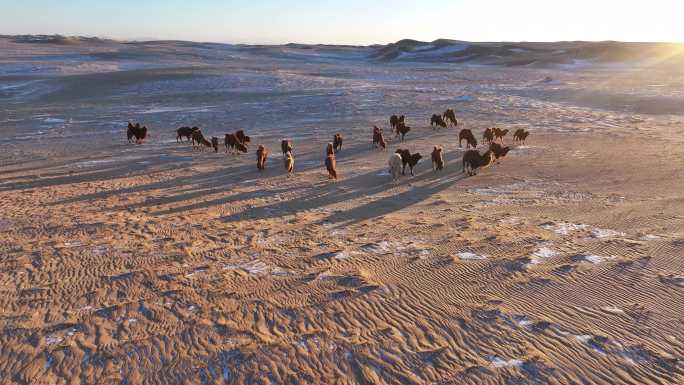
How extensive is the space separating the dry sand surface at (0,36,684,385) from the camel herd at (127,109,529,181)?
0.59m

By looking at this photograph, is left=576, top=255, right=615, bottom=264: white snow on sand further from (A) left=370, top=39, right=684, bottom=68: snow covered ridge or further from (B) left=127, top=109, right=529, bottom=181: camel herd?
(A) left=370, top=39, right=684, bottom=68: snow covered ridge

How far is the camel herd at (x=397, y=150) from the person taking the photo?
1475 centimetres

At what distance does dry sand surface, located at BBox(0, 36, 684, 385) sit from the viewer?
575cm

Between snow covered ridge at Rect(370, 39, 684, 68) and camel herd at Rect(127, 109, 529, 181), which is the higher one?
snow covered ridge at Rect(370, 39, 684, 68)

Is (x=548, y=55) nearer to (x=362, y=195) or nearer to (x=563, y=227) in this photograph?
(x=362, y=195)

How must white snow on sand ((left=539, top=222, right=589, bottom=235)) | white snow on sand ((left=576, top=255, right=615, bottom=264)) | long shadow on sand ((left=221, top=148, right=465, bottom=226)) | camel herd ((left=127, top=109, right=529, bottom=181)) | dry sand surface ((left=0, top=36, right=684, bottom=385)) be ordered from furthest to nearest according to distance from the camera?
camel herd ((left=127, top=109, right=529, bottom=181)) → long shadow on sand ((left=221, top=148, right=465, bottom=226)) → white snow on sand ((left=539, top=222, right=589, bottom=235)) → white snow on sand ((left=576, top=255, right=615, bottom=264)) → dry sand surface ((left=0, top=36, right=684, bottom=385))

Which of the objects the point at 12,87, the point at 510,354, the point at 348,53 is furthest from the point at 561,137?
the point at 348,53

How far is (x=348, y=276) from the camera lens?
7879 millimetres

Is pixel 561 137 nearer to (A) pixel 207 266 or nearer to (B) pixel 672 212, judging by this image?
(B) pixel 672 212

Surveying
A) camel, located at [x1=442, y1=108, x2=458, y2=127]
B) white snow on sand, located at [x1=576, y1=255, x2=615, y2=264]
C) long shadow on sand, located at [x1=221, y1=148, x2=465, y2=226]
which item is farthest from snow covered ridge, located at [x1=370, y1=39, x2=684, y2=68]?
white snow on sand, located at [x1=576, y1=255, x2=615, y2=264]

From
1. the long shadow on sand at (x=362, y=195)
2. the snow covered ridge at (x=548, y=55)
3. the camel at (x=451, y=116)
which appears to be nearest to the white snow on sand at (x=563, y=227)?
the long shadow on sand at (x=362, y=195)

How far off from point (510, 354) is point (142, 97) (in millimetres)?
35265

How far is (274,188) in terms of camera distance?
13.9 meters

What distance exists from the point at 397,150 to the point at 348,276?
7.93 meters
